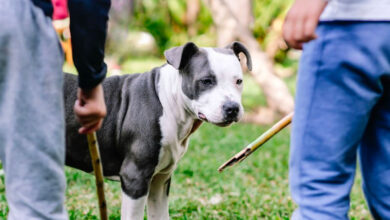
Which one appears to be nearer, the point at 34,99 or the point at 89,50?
the point at 34,99

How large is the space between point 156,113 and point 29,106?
1509 millimetres

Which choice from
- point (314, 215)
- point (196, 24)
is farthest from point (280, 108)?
point (196, 24)

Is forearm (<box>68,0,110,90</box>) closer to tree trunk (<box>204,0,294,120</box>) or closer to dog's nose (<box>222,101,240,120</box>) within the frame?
dog's nose (<box>222,101,240,120</box>)

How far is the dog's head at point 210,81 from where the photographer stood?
10.4ft

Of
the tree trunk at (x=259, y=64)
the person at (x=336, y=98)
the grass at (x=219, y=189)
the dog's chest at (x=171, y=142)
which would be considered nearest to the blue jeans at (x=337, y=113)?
the person at (x=336, y=98)

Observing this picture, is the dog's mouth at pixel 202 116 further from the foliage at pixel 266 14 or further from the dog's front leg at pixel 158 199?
the foliage at pixel 266 14

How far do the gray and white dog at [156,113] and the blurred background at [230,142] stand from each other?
73 centimetres

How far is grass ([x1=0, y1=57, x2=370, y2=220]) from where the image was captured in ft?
13.5

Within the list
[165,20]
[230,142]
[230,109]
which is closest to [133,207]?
[230,109]

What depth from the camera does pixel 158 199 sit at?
3.56m

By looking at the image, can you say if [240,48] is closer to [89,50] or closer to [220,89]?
[220,89]

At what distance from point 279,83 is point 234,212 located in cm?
407

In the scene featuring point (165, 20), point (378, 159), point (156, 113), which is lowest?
point (165, 20)

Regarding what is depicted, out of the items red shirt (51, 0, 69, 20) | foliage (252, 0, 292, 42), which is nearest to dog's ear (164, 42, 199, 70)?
red shirt (51, 0, 69, 20)
